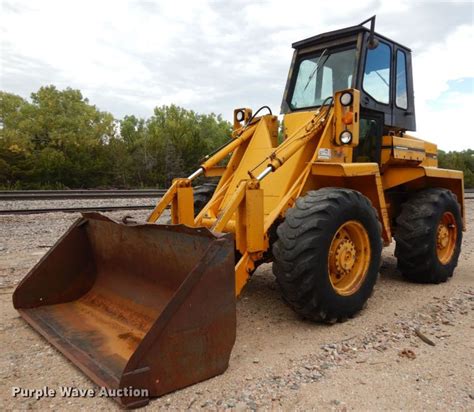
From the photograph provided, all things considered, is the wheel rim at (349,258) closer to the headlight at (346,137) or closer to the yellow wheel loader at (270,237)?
the yellow wheel loader at (270,237)

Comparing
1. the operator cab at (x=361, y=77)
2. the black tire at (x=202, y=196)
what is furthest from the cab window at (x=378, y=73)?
the black tire at (x=202, y=196)

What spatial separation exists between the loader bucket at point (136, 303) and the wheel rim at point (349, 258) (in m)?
1.39

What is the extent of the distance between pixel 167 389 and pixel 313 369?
1056 mm

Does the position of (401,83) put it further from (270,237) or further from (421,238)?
(270,237)

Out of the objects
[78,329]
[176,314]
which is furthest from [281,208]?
[78,329]

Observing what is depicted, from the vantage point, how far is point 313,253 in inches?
141

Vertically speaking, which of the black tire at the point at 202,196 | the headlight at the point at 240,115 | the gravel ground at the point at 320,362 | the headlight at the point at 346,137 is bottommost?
the gravel ground at the point at 320,362

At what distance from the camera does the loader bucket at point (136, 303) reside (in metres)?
2.66

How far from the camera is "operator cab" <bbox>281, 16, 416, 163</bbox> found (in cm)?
515

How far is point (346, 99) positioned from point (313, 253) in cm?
183

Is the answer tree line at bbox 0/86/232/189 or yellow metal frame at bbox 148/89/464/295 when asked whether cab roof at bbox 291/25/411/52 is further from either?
tree line at bbox 0/86/232/189

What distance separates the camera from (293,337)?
3.65 metres

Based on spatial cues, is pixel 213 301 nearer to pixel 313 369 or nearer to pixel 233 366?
pixel 233 366

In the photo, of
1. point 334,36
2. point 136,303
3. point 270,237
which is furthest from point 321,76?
point 136,303
